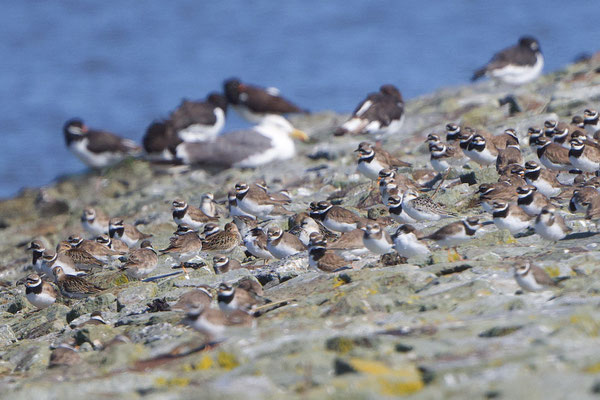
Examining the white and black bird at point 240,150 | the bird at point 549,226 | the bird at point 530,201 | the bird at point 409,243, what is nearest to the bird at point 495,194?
the bird at point 530,201

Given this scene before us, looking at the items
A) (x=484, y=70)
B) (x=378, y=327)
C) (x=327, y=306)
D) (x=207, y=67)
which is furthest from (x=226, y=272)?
(x=207, y=67)

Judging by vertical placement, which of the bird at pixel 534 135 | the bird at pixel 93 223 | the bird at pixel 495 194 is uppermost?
the bird at pixel 534 135

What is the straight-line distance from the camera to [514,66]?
22641mm

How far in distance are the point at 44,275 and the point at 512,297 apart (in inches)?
308

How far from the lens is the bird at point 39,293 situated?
1211 cm

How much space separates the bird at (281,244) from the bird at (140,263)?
1681 mm

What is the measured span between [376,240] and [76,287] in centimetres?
423

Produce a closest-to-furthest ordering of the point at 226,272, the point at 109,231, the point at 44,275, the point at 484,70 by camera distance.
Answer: the point at 226,272 < the point at 44,275 < the point at 109,231 < the point at 484,70

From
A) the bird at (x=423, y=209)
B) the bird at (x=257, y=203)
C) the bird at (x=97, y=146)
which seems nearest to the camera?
the bird at (x=423, y=209)

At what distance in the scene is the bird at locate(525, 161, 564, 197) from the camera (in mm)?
12898

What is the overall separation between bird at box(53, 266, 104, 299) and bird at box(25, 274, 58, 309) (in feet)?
0.63

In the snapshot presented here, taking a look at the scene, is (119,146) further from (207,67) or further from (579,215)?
→ (207,67)

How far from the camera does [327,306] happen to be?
30.2 ft

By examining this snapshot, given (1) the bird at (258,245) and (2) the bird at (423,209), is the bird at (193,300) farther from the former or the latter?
(2) the bird at (423,209)
